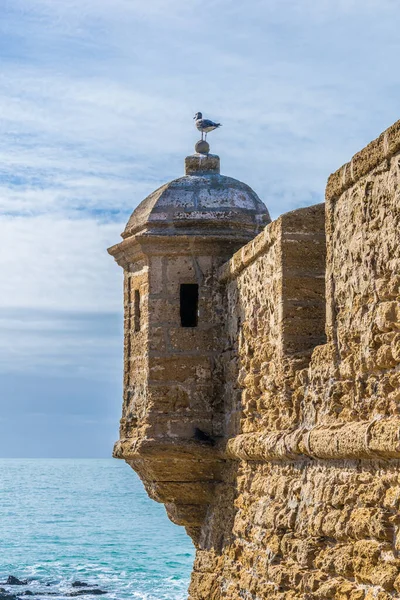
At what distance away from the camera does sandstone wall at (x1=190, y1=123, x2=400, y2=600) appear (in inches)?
225

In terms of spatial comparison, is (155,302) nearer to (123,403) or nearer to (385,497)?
(123,403)

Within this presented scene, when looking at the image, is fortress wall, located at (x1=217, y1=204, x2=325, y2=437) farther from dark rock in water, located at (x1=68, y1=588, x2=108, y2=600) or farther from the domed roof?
dark rock in water, located at (x1=68, y1=588, x2=108, y2=600)

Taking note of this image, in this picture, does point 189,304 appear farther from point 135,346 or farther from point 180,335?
point 135,346

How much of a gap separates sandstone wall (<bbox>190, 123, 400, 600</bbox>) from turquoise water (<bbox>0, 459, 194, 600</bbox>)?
19.0m

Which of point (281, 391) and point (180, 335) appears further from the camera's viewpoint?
point (180, 335)

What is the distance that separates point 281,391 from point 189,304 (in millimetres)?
2184

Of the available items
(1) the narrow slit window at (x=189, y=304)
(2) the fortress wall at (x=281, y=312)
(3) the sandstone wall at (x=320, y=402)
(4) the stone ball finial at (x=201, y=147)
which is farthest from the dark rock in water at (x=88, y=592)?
(2) the fortress wall at (x=281, y=312)

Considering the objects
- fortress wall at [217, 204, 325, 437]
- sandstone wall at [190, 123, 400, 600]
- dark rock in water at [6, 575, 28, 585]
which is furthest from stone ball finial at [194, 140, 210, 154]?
dark rock in water at [6, 575, 28, 585]

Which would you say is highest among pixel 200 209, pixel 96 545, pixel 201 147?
pixel 201 147

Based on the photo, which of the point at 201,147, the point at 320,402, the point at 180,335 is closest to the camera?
the point at 320,402

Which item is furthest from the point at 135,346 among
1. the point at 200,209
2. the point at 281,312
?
the point at 281,312

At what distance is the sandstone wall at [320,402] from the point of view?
5.70m

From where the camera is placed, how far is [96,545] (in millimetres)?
45469

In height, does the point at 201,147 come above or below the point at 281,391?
above
